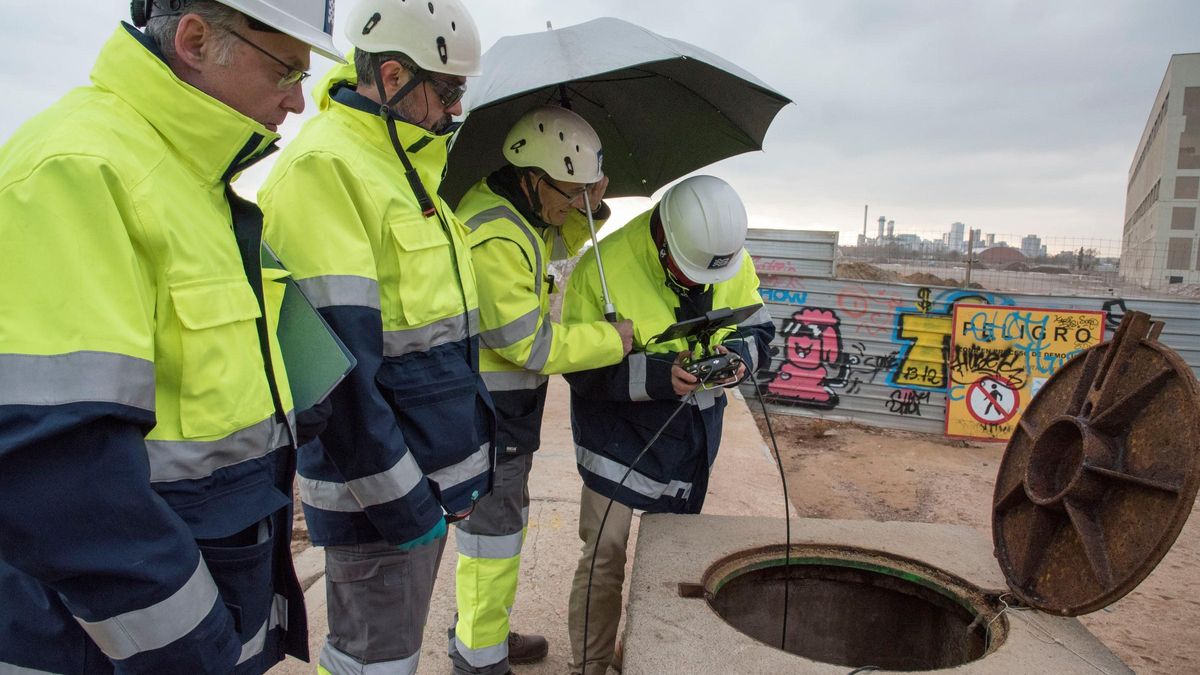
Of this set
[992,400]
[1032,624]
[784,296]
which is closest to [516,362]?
[1032,624]

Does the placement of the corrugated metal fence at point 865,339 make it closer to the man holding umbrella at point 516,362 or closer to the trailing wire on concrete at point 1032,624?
the man holding umbrella at point 516,362

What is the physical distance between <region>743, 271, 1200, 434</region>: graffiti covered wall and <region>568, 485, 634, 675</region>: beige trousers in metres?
7.44

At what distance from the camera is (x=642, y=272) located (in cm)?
306

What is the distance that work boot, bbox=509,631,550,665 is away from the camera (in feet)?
10.8

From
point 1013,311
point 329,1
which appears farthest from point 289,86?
point 1013,311

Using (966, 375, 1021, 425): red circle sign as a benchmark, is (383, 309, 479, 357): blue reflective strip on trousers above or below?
above

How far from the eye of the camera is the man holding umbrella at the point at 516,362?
267 cm

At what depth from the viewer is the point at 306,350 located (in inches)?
64.3

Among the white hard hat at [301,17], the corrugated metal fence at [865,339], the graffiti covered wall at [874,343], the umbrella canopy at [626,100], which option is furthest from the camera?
the corrugated metal fence at [865,339]

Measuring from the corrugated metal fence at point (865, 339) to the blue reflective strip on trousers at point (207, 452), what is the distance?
32.4 ft

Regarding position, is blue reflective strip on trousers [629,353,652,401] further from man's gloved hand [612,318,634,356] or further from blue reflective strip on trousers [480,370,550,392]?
blue reflective strip on trousers [480,370,550,392]


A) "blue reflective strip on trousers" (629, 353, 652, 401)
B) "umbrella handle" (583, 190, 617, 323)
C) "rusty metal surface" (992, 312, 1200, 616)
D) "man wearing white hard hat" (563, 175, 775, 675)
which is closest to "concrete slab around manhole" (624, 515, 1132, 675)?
"rusty metal surface" (992, 312, 1200, 616)

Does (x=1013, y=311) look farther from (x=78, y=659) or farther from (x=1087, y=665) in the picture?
(x=78, y=659)

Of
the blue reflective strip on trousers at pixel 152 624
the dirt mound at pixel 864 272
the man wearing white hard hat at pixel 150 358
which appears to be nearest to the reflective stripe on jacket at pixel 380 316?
the man wearing white hard hat at pixel 150 358
